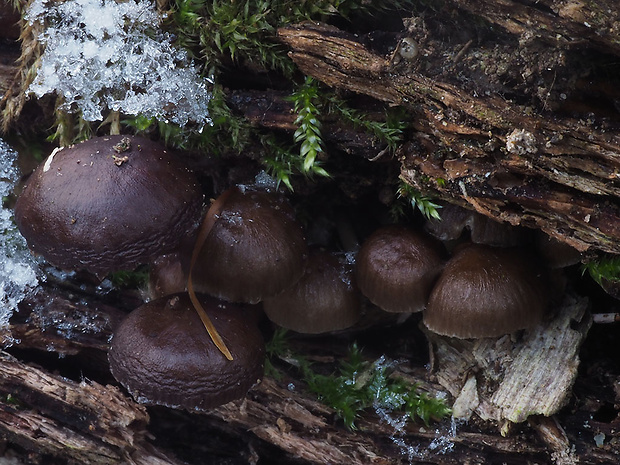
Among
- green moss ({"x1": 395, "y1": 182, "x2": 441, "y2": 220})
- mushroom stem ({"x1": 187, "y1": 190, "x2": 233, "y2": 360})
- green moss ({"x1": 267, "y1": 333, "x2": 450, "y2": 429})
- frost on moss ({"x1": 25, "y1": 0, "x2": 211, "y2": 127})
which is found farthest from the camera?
green moss ({"x1": 267, "y1": 333, "x2": 450, "y2": 429})

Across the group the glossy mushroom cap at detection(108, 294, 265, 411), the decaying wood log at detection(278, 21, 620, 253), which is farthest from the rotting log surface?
the decaying wood log at detection(278, 21, 620, 253)

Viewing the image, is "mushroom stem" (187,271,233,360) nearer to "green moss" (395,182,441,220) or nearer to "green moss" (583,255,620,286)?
"green moss" (395,182,441,220)

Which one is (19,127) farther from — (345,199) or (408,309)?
(408,309)

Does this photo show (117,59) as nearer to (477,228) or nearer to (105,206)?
(105,206)

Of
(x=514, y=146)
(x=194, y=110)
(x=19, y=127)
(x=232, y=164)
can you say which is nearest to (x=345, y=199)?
(x=232, y=164)

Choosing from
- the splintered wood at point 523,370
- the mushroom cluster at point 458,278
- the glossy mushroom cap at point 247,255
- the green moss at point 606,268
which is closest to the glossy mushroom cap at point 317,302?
the mushroom cluster at point 458,278
